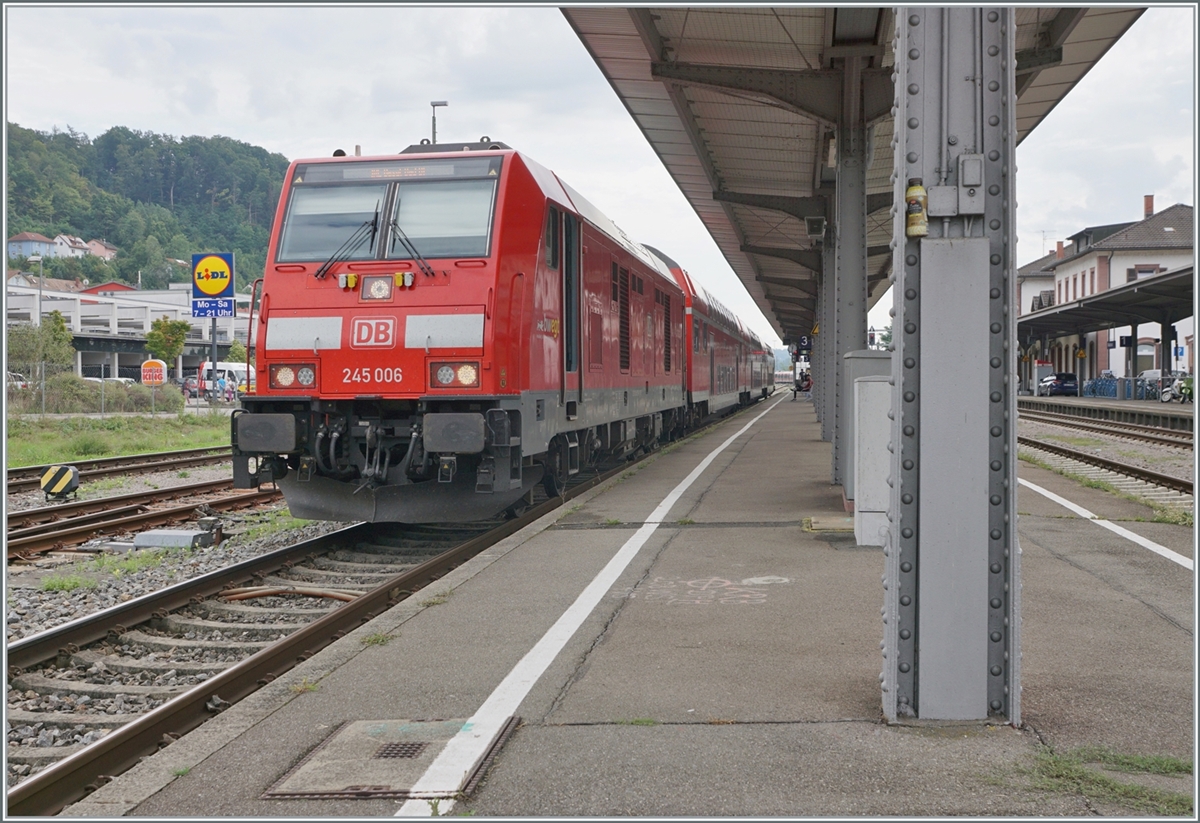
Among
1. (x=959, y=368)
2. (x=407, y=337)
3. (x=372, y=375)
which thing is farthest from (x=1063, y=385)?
(x=959, y=368)

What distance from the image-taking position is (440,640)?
598cm

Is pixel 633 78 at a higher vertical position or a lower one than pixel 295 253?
higher

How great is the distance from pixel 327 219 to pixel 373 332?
1290 millimetres

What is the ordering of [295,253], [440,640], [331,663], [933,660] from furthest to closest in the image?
[295,253], [440,640], [331,663], [933,660]

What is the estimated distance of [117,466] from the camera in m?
18.3

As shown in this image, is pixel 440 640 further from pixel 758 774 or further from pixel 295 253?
pixel 295 253

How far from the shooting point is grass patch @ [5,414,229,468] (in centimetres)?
2173

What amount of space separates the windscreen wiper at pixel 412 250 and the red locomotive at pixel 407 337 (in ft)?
0.04

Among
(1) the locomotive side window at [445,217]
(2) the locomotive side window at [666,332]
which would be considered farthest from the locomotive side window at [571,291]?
(2) the locomotive side window at [666,332]

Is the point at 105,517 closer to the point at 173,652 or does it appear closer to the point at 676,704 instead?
the point at 173,652

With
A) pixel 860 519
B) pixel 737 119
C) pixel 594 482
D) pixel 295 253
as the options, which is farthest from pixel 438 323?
pixel 737 119

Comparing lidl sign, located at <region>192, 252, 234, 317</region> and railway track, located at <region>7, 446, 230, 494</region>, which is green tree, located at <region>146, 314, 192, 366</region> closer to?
railway track, located at <region>7, 446, 230, 494</region>

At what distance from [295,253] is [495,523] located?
346cm

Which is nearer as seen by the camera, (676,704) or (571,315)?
(676,704)
